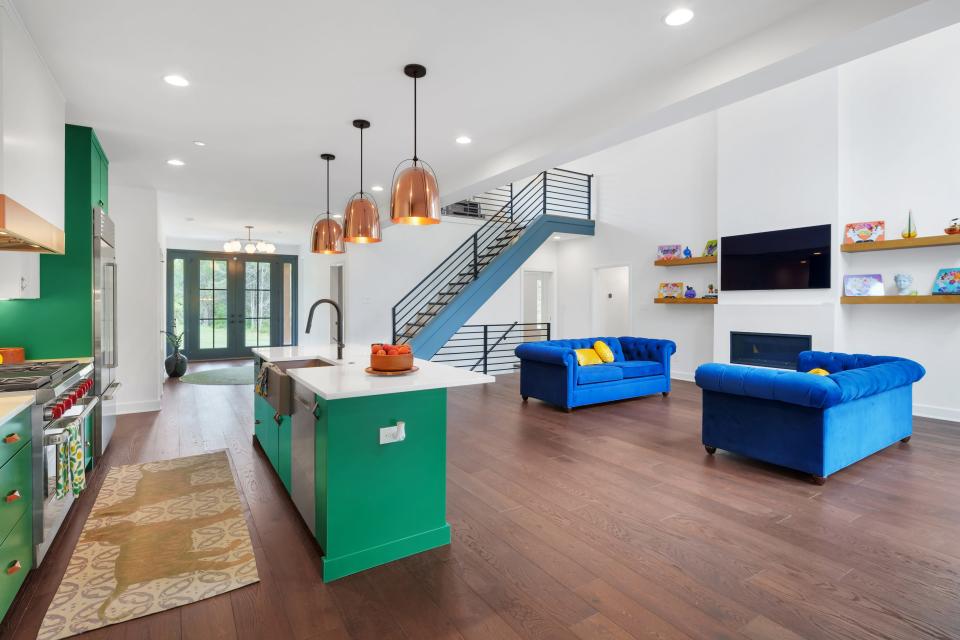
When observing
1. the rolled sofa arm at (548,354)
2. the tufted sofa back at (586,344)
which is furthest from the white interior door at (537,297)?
the rolled sofa arm at (548,354)

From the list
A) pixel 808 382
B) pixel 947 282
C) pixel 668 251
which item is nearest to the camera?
pixel 808 382

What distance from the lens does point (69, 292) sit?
3820 millimetres

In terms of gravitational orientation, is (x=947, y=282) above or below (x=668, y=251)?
below

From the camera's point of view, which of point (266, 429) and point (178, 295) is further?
point (178, 295)

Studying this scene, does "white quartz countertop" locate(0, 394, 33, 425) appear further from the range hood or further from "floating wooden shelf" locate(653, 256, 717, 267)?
"floating wooden shelf" locate(653, 256, 717, 267)

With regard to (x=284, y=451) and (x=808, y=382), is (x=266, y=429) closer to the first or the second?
(x=284, y=451)

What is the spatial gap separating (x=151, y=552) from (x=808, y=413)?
4124 millimetres

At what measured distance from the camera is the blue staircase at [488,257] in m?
7.34

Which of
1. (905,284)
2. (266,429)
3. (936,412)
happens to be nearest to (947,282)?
(905,284)

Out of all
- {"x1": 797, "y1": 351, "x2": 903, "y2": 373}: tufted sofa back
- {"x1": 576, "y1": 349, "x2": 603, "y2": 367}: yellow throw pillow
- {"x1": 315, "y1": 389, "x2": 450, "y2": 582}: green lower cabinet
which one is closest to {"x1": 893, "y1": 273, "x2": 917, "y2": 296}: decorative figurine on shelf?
{"x1": 797, "y1": 351, "x2": 903, "y2": 373}: tufted sofa back

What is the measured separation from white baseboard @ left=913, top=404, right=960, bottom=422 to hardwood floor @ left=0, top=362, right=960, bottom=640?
4.69 feet

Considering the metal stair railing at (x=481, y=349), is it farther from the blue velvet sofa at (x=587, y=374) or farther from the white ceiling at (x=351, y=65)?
the white ceiling at (x=351, y=65)

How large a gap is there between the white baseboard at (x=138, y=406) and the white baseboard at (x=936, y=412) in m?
8.65

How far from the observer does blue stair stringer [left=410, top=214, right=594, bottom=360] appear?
23.2ft
